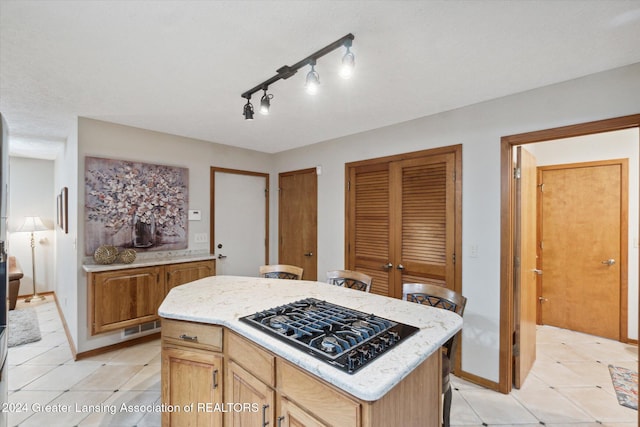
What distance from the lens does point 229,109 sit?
2689 mm

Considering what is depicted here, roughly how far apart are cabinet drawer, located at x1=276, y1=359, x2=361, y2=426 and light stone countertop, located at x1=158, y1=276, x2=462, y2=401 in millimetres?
62

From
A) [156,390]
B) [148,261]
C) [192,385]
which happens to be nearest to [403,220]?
[192,385]

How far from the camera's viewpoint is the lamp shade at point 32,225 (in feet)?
15.0

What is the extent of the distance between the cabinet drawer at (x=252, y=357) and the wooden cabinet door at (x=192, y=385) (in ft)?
0.43

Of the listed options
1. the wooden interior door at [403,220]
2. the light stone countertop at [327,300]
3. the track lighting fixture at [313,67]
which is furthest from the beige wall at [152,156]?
the track lighting fixture at [313,67]

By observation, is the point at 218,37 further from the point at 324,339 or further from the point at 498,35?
the point at 324,339

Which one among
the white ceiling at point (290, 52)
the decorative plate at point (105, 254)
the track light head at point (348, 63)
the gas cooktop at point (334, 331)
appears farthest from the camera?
the decorative plate at point (105, 254)

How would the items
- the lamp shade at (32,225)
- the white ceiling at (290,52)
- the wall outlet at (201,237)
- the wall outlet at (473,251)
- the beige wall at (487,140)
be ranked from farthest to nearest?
the lamp shade at (32,225) < the wall outlet at (201,237) < the wall outlet at (473,251) < the beige wall at (487,140) < the white ceiling at (290,52)

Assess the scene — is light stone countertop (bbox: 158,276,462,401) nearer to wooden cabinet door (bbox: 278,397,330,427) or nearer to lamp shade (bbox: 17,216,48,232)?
wooden cabinet door (bbox: 278,397,330,427)

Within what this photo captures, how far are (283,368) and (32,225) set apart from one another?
5683 millimetres

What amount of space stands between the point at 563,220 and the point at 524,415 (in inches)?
103

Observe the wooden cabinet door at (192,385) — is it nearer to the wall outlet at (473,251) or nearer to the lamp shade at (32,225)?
the wall outlet at (473,251)

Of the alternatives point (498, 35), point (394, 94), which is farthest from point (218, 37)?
point (498, 35)

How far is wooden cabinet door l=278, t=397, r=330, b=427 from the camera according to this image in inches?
43.1
